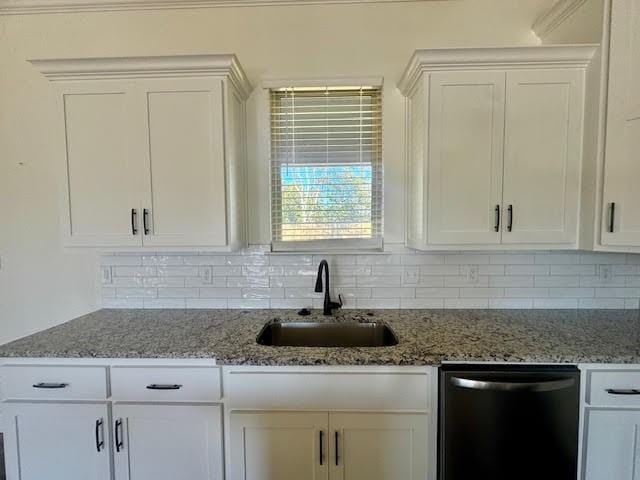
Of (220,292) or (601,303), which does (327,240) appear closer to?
(220,292)

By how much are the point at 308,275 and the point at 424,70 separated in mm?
1360

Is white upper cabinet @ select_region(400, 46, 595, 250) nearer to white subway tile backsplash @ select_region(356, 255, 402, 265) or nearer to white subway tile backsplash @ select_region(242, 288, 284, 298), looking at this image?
white subway tile backsplash @ select_region(356, 255, 402, 265)

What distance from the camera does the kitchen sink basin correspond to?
6.40 ft

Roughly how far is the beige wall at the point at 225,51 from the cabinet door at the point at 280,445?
108 cm

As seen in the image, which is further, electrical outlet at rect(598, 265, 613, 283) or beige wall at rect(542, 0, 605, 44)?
electrical outlet at rect(598, 265, 613, 283)

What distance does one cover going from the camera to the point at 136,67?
1.71 metres

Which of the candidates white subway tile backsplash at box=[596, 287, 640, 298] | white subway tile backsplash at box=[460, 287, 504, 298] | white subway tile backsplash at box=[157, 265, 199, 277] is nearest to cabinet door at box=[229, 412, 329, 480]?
white subway tile backsplash at box=[157, 265, 199, 277]

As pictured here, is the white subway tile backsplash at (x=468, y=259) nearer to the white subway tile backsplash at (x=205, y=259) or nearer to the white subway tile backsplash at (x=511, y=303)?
the white subway tile backsplash at (x=511, y=303)

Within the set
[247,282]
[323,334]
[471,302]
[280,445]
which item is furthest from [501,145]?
[280,445]

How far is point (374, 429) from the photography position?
4.73ft

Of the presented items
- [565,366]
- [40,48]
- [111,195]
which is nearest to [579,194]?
[565,366]

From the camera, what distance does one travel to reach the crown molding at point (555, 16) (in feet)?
5.83

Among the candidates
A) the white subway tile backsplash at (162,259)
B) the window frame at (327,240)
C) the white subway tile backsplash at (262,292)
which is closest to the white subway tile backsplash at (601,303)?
the window frame at (327,240)

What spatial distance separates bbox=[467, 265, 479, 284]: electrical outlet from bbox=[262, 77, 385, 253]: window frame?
581 mm
